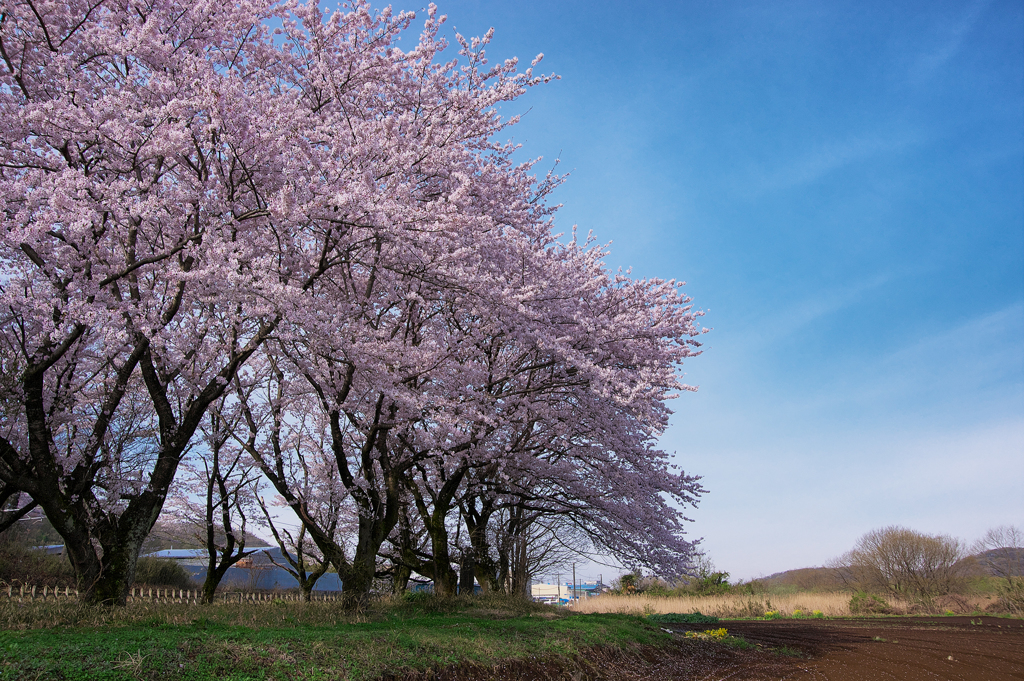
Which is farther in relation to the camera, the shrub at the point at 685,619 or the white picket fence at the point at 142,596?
the shrub at the point at 685,619

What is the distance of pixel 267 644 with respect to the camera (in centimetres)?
594

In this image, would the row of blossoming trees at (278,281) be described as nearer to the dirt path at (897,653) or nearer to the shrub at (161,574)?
the dirt path at (897,653)

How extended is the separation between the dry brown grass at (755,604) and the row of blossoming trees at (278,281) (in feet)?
57.4

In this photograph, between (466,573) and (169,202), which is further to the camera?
(466,573)

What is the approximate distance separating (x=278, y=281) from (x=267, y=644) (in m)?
4.52

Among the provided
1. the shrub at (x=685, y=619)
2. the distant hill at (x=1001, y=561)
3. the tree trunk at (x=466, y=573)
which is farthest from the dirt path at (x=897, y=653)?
the distant hill at (x=1001, y=561)

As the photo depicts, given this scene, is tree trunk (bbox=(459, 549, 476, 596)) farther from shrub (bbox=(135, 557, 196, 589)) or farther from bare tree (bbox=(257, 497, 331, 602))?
shrub (bbox=(135, 557, 196, 589))

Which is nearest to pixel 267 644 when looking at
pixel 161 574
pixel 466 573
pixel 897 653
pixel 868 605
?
pixel 466 573

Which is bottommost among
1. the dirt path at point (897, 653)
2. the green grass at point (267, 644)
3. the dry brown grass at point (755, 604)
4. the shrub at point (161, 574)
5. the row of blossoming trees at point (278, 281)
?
the dry brown grass at point (755, 604)

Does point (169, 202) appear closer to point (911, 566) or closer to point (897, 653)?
point (897, 653)

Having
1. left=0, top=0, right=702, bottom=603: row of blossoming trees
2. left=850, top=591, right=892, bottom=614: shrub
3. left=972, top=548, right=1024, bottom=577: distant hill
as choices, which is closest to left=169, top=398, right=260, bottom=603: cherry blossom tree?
left=0, top=0, right=702, bottom=603: row of blossoming trees

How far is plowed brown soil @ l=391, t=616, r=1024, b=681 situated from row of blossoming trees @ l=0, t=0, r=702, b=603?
370 centimetres

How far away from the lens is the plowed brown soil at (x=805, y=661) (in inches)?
327

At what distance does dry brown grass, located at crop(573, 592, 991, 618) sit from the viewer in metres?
28.8
